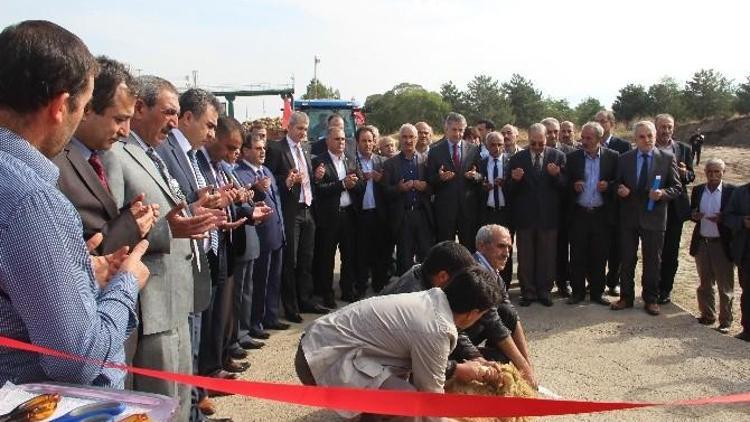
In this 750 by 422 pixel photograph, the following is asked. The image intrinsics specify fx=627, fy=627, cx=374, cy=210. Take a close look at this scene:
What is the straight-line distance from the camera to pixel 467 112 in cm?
5591

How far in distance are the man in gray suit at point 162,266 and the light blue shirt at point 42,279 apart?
1181 millimetres

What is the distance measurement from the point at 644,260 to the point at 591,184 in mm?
977

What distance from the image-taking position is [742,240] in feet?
19.2

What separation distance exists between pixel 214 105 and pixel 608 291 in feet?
18.2

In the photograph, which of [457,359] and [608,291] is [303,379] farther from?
[608,291]

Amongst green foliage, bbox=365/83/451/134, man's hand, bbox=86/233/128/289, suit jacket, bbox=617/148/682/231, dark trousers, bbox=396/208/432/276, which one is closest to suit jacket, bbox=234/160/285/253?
dark trousers, bbox=396/208/432/276

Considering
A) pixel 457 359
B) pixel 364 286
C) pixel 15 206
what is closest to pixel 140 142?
pixel 15 206

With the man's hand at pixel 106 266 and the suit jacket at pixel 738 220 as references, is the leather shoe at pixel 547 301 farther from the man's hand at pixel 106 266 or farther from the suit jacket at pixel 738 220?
the man's hand at pixel 106 266

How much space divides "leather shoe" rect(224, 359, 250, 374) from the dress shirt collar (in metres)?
3.69

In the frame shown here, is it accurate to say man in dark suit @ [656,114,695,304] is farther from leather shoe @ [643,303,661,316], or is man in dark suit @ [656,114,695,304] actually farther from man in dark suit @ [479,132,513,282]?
man in dark suit @ [479,132,513,282]

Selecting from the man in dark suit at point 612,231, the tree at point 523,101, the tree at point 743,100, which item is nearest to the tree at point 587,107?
the tree at point 523,101

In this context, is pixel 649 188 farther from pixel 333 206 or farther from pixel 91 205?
pixel 91 205

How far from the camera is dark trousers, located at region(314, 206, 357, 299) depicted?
6844 millimetres

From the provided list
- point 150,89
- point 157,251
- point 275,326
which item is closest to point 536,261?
point 275,326
